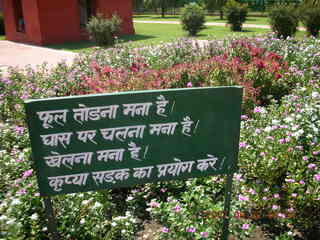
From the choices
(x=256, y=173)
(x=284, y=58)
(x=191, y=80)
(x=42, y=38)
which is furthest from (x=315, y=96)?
(x=42, y=38)

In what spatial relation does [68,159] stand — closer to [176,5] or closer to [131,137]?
[131,137]

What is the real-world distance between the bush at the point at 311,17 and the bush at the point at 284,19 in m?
1.21

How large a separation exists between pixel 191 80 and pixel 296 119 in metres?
2.65

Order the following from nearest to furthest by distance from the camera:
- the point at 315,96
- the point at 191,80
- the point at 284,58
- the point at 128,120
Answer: the point at 128,120 → the point at 315,96 → the point at 191,80 → the point at 284,58

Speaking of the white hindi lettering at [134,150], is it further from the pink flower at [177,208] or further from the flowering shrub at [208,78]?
the flowering shrub at [208,78]

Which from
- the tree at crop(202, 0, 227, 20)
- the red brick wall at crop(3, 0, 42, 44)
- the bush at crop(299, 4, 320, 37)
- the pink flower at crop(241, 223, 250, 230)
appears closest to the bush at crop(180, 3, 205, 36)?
the bush at crop(299, 4, 320, 37)

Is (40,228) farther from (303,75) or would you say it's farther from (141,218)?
(303,75)

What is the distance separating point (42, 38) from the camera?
18312mm

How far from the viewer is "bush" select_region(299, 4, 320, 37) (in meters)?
17.6

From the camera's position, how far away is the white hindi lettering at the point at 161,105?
2.29m

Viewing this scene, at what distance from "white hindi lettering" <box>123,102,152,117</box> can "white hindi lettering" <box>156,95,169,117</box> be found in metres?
0.06

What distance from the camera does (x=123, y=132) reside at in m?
2.31

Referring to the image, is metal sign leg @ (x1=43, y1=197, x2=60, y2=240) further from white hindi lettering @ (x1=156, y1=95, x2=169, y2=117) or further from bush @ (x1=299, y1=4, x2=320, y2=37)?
bush @ (x1=299, y1=4, x2=320, y2=37)

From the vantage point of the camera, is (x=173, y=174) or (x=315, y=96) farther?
(x=315, y=96)
